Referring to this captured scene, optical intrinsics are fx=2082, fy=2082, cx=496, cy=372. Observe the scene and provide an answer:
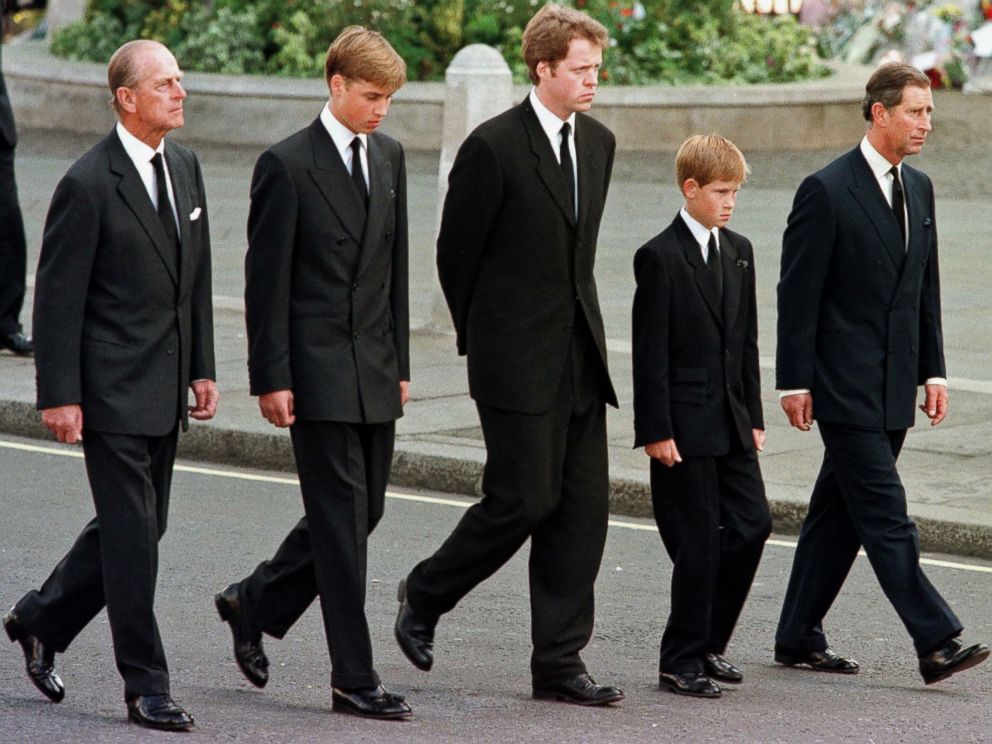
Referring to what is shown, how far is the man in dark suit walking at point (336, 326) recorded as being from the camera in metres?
5.38

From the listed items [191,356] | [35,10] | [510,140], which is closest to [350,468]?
[191,356]

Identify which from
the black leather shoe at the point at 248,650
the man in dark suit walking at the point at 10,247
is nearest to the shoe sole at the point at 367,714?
the black leather shoe at the point at 248,650

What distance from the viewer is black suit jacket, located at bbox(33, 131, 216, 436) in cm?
521

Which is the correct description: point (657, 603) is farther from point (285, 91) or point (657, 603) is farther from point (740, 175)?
point (285, 91)

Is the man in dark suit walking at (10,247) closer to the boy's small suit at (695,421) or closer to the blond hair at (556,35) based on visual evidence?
the blond hair at (556,35)

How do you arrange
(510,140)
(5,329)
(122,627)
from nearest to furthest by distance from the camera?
(122,627)
(510,140)
(5,329)

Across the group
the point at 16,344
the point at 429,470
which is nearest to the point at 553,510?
the point at 429,470

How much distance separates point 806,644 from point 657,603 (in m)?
0.92

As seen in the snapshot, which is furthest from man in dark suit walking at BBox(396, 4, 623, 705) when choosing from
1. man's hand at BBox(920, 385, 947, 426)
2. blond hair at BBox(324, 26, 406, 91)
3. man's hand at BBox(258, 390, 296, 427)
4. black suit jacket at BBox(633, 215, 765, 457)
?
man's hand at BBox(920, 385, 947, 426)

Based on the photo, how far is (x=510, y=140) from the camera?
18.4ft

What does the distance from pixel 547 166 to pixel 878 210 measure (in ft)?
3.39

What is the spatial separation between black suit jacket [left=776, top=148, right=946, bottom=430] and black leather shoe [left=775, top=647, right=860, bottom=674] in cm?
72

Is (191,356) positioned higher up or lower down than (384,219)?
lower down

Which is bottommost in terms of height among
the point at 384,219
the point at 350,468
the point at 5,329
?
the point at 5,329
